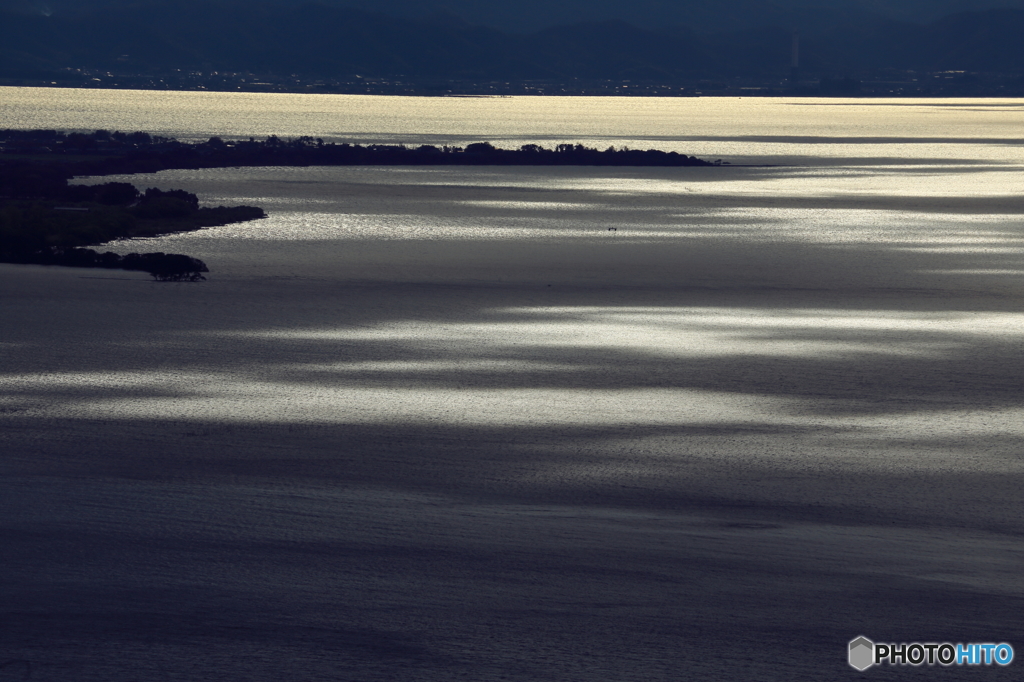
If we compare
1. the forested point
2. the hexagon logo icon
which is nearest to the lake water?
the hexagon logo icon

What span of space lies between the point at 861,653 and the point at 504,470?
26.1 feet

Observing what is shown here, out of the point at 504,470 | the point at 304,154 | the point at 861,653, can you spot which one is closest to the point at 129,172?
the point at 304,154

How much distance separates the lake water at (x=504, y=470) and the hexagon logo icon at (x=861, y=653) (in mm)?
192

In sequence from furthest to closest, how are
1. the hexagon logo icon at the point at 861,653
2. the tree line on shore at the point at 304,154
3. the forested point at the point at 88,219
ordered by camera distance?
the tree line on shore at the point at 304,154
the forested point at the point at 88,219
the hexagon logo icon at the point at 861,653

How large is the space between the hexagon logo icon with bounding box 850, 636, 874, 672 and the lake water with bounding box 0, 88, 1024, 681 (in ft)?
→ 0.63

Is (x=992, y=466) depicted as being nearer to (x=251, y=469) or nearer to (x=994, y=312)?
(x=251, y=469)

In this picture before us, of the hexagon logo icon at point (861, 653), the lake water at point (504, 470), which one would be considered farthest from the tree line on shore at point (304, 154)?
the hexagon logo icon at point (861, 653)

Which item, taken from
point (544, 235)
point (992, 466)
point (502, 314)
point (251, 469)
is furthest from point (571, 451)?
point (544, 235)

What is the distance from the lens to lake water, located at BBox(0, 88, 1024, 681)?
559 inches

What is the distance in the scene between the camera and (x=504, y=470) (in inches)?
816

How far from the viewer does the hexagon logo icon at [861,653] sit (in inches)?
533

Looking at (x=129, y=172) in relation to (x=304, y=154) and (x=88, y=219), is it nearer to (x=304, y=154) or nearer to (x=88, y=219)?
(x=304, y=154)

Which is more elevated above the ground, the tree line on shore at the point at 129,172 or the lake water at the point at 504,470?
the tree line on shore at the point at 129,172

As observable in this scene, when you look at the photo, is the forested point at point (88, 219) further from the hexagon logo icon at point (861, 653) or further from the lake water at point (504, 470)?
the hexagon logo icon at point (861, 653)
